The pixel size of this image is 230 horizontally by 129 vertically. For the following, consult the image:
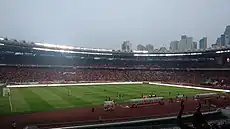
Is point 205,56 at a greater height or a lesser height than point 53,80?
greater

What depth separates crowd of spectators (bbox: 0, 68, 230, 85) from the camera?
Answer: 69.2 metres

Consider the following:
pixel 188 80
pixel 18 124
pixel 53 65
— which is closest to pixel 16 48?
pixel 53 65

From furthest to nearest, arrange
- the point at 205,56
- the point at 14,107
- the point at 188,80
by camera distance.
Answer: the point at 205,56 < the point at 188,80 < the point at 14,107

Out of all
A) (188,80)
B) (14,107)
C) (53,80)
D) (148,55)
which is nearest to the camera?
(14,107)

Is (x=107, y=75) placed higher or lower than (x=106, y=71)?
lower

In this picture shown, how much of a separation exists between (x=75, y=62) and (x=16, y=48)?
22953mm

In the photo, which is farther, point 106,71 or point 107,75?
point 106,71

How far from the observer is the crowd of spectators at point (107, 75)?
2726 inches

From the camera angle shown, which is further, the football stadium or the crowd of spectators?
the crowd of spectators

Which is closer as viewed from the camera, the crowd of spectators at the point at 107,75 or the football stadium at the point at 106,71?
the football stadium at the point at 106,71

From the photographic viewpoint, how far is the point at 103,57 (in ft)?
315

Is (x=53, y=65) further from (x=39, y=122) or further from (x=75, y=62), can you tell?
(x=39, y=122)

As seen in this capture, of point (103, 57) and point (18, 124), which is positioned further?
point (103, 57)

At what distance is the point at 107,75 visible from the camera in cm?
8388
